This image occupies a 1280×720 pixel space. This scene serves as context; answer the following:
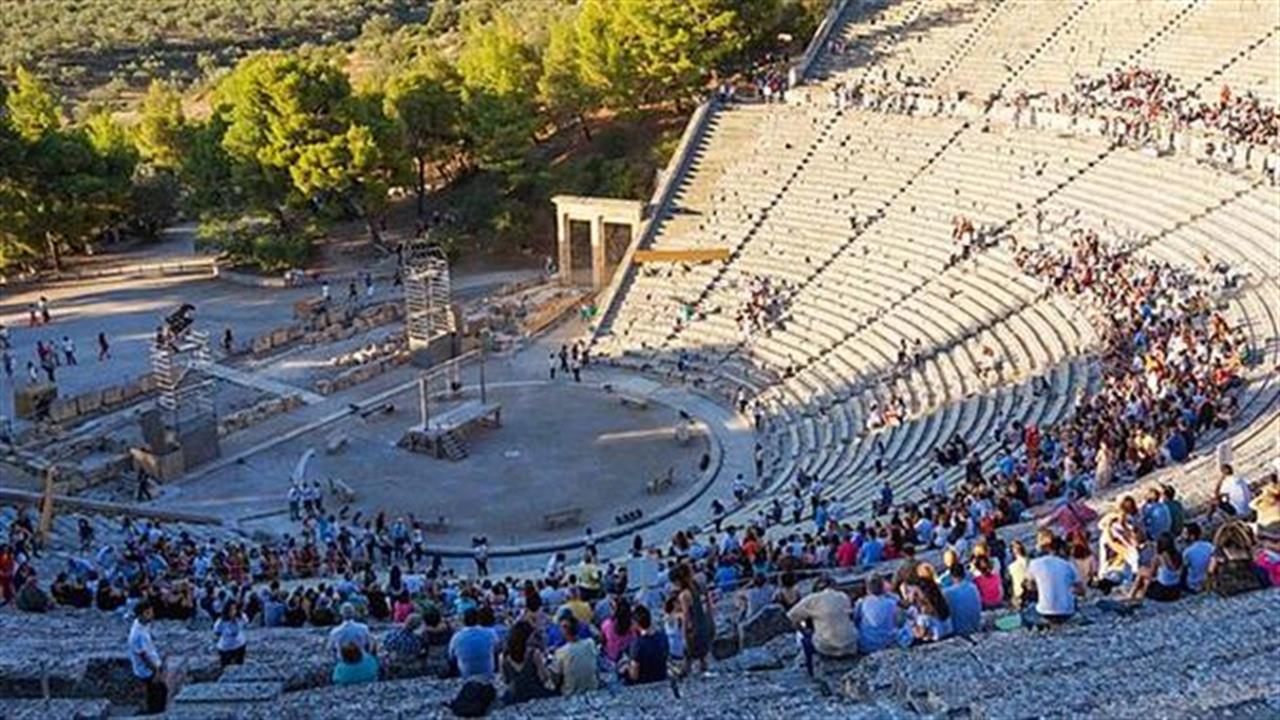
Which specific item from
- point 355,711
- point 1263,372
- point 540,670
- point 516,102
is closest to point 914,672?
point 540,670

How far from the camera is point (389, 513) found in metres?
32.0

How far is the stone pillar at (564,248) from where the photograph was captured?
154 feet

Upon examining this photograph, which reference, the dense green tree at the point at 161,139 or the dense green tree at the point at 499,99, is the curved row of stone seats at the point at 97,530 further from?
the dense green tree at the point at 161,139

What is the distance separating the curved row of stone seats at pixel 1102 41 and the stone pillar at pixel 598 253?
42.7 feet

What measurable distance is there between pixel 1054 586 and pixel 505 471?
21.5m

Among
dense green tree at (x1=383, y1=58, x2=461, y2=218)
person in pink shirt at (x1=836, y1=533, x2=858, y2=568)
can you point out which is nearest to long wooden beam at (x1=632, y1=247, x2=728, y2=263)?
dense green tree at (x1=383, y1=58, x2=461, y2=218)

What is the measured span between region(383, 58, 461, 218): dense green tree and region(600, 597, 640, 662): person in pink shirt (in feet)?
122

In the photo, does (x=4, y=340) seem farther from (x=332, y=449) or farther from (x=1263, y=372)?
(x=1263, y=372)

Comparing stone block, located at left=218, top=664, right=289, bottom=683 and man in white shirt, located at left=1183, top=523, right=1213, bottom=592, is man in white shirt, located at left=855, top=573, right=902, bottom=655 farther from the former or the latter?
stone block, located at left=218, top=664, right=289, bottom=683

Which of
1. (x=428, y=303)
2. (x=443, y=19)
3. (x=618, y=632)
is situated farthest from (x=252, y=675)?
(x=443, y=19)

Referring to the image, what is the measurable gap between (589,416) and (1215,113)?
1765 centimetres

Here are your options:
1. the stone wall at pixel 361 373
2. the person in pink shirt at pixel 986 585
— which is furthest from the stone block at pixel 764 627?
the stone wall at pixel 361 373

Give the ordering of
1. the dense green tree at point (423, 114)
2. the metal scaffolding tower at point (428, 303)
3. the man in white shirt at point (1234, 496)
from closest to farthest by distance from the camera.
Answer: the man in white shirt at point (1234, 496), the metal scaffolding tower at point (428, 303), the dense green tree at point (423, 114)

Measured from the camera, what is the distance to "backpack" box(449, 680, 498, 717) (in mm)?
13156
